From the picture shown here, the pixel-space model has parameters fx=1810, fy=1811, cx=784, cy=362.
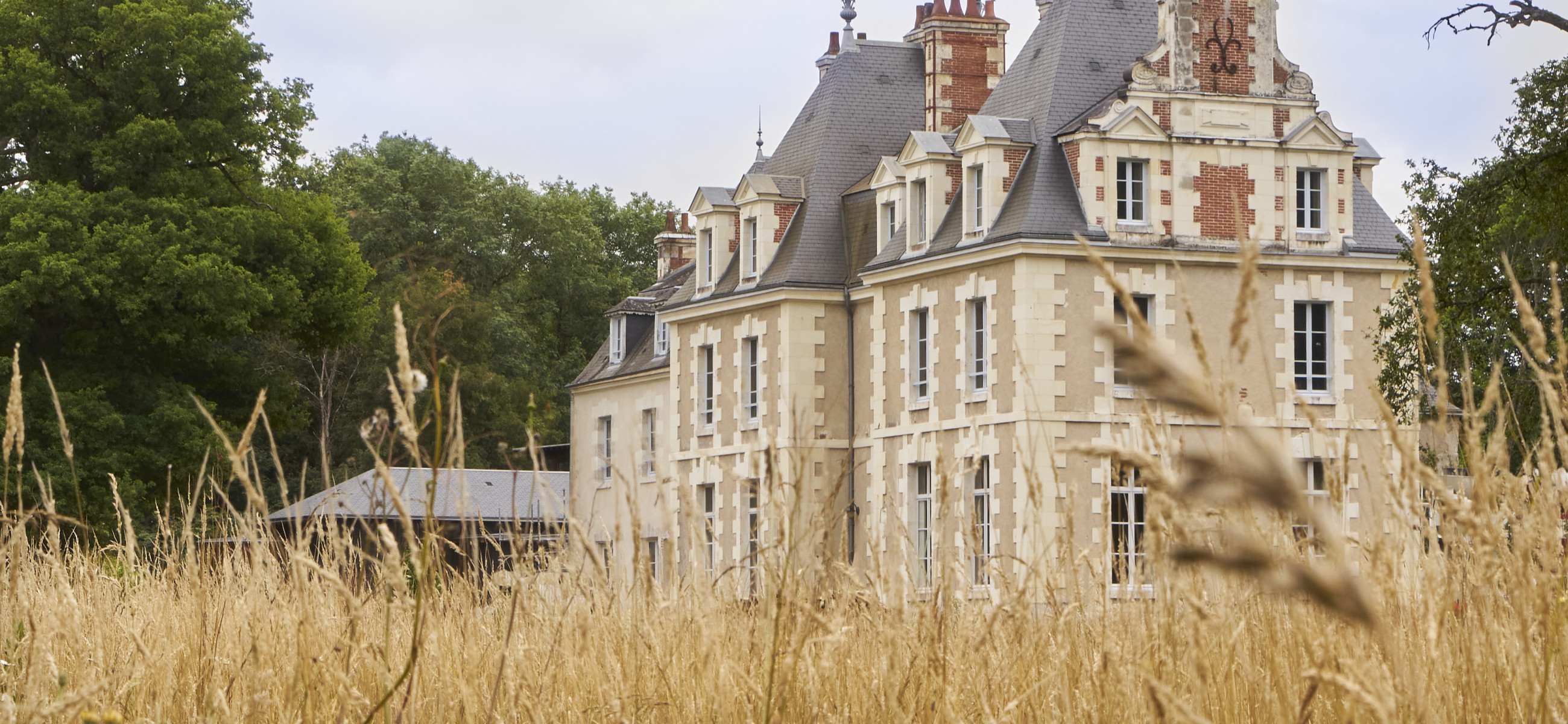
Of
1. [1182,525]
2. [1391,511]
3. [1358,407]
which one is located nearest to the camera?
[1182,525]

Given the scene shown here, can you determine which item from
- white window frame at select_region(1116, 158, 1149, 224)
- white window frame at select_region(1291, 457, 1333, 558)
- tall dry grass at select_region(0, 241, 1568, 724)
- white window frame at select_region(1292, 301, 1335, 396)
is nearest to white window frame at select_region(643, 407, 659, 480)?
white window frame at select_region(1116, 158, 1149, 224)

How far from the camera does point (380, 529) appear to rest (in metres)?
2.50

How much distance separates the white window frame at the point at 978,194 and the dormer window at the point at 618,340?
13.2m

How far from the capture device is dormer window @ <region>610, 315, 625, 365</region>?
37.9 meters

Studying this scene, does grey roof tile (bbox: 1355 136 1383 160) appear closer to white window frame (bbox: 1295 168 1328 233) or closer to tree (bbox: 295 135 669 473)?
white window frame (bbox: 1295 168 1328 233)

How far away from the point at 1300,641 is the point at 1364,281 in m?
23.5

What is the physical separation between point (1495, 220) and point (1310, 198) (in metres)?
6.76

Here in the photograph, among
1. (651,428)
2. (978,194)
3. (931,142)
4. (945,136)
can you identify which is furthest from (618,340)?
(978,194)

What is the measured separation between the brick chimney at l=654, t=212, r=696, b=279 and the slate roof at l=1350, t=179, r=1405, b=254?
1658 centimetres

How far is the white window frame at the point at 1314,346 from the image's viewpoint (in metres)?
25.5

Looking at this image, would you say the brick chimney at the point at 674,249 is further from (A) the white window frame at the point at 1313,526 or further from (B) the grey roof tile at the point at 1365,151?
(A) the white window frame at the point at 1313,526

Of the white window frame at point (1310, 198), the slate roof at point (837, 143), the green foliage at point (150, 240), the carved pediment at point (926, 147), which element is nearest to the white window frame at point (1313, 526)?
the white window frame at point (1310, 198)

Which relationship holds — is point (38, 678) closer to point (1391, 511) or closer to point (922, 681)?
point (922, 681)

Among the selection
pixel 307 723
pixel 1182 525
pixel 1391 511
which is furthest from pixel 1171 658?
pixel 307 723
